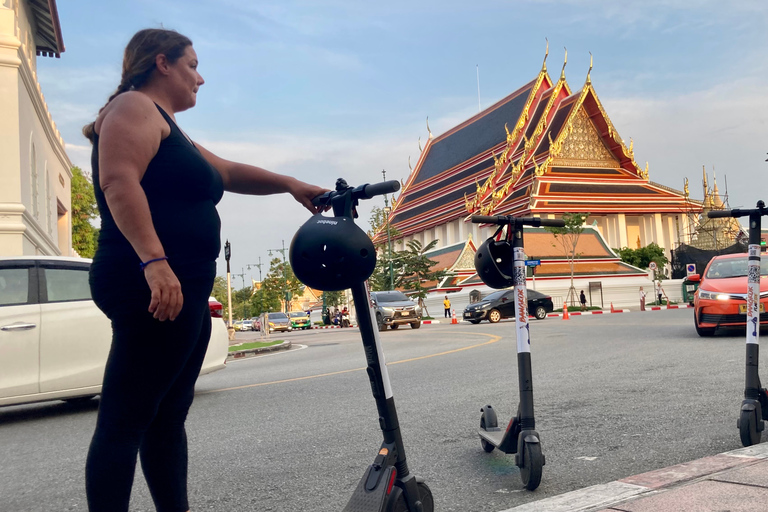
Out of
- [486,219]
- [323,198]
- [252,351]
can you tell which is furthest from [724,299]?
[323,198]

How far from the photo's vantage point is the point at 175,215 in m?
2.08

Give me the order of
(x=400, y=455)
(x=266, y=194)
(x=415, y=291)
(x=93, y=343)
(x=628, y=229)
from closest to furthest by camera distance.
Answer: (x=400, y=455)
(x=266, y=194)
(x=93, y=343)
(x=415, y=291)
(x=628, y=229)

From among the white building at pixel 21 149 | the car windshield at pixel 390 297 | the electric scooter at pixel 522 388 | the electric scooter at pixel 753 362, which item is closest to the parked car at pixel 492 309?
the car windshield at pixel 390 297

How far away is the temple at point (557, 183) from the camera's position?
4412 cm

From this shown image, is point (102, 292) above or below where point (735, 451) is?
above

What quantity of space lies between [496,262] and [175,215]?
1841 mm

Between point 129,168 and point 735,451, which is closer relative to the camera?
point 129,168

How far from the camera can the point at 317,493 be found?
3.25 metres

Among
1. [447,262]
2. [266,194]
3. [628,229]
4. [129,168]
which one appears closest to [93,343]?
[266,194]

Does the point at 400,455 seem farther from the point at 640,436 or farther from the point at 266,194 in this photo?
the point at 640,436

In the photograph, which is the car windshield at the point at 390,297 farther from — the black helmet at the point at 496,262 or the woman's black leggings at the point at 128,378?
the woman's black leggings at the point at 128,378

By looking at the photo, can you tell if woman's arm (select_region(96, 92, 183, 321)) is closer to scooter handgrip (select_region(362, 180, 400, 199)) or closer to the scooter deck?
scooter handgrip (select_region(362, 180, 400, 199))

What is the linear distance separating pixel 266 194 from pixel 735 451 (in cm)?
261

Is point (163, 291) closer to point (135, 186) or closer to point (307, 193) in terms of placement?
point (135, 186)
